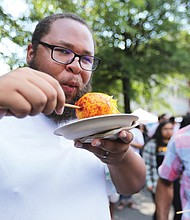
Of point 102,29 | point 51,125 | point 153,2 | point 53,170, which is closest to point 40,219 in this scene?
point 53,170

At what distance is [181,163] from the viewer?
7.91ft

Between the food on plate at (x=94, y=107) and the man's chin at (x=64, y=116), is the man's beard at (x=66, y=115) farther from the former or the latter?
the food on plate at (x=94, y=107)

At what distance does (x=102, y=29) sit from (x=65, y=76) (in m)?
10.5

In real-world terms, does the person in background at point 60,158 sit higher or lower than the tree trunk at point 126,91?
lower

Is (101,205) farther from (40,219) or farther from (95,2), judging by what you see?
(95,2)

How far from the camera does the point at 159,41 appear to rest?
13.6m

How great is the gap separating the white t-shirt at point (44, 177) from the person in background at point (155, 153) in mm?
3747

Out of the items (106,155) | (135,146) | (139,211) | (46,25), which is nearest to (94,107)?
(106,155)

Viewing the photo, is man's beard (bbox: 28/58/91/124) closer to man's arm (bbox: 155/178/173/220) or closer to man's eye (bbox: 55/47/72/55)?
man's eye (bbox: 55/47/72/55)

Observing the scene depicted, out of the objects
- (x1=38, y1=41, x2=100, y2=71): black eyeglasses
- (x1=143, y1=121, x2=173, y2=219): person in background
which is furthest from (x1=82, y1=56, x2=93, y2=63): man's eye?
(x1=143, y1=121, x2=173, y2=219): person in background

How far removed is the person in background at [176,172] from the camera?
229cm

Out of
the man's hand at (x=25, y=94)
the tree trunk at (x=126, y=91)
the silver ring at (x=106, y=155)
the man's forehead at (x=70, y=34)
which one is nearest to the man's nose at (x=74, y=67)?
the man's forehead at (x=70, y=34)

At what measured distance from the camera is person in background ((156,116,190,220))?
7.50ft

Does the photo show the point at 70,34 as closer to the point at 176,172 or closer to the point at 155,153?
the point at 176,172
